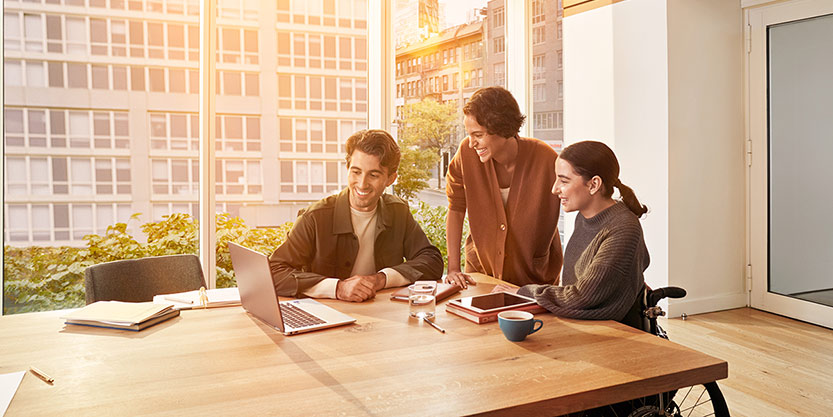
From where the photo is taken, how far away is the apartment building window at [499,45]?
197 inches

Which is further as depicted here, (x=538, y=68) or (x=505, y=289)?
(x=538, y=68)

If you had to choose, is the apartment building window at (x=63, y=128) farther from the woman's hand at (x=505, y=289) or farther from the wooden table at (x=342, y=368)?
the woman's hand at (x=505, y=289)

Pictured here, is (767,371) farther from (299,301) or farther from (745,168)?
(299,301)

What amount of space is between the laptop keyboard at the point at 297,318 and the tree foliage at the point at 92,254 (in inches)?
86.6

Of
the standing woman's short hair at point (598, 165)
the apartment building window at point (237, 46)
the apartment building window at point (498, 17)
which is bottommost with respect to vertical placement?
the standing woman's short hair at point (598, 165)

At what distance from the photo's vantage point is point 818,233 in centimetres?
428

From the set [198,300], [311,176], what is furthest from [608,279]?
[311,176]

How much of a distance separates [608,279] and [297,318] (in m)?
0.94

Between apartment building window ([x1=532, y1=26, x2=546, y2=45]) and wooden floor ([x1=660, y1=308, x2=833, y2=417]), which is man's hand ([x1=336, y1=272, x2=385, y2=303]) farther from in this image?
apartment building window ([x1=532, y1=26, x2=546, y2=45])

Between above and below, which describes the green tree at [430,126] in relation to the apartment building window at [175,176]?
above

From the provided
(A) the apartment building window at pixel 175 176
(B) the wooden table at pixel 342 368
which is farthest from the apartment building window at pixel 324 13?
(B) the wooden table at pixel 342 368

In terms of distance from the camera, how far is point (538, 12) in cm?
508

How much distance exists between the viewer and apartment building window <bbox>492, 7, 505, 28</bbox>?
4969 millimetres

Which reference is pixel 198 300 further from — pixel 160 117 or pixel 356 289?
pixel 160 117
